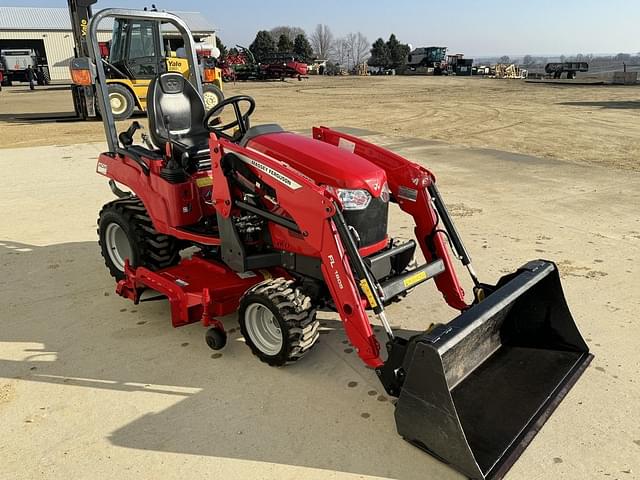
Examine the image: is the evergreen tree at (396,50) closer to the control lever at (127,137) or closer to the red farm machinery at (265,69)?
the red farm machinery at (265,69)

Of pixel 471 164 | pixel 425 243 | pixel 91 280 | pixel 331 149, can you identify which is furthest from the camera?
pixel 471 164

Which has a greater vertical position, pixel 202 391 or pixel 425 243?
pixel 425 243

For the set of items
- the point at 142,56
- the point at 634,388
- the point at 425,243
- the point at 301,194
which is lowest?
the point at 634,388

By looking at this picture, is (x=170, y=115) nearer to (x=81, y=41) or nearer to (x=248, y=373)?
(x=248, y=373)

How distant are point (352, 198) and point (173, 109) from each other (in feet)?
6.59

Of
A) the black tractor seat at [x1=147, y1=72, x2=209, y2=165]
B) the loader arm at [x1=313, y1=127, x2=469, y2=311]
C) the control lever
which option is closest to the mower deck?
the black tractor seat at [x1=147, y1=72, x2=209, y2=165]

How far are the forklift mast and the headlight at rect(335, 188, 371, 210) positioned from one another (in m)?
10.6

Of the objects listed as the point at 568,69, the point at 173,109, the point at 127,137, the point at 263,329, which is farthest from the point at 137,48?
the point at 568,69

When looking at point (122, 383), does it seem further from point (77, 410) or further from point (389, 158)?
point (389, 158)

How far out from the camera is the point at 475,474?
227 centimetres

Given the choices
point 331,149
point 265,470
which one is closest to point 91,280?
point 331,149

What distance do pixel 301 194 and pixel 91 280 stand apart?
2.53 m

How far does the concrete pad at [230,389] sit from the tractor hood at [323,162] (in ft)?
3.64

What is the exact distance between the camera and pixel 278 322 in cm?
302
